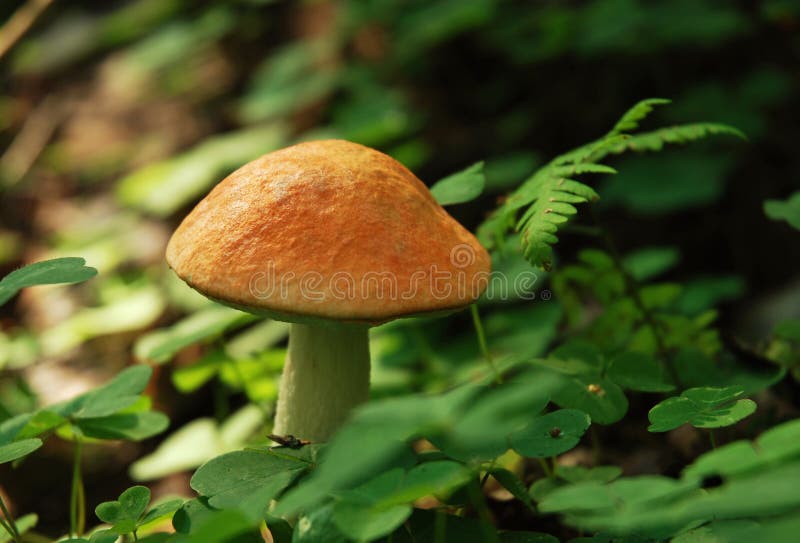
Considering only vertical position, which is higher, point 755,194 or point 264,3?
point 264,3

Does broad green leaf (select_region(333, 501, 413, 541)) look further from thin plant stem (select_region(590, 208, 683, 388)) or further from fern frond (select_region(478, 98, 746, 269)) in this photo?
thin plant stem (select_region(590, 208, 683, 388))

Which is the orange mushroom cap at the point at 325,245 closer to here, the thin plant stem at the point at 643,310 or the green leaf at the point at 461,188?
the green leaf at the point at 461,188

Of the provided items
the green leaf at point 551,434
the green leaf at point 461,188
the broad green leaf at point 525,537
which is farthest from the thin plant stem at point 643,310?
the broad green leaf at point 525,537

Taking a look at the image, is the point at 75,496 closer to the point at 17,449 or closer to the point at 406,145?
the point at 17,449

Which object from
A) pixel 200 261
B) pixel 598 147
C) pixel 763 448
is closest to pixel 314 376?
pixel 200 261

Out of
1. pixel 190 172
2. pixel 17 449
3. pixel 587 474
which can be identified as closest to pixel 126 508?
pixel 17 449

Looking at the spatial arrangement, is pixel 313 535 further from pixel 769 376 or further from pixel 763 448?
pixel 769 376
